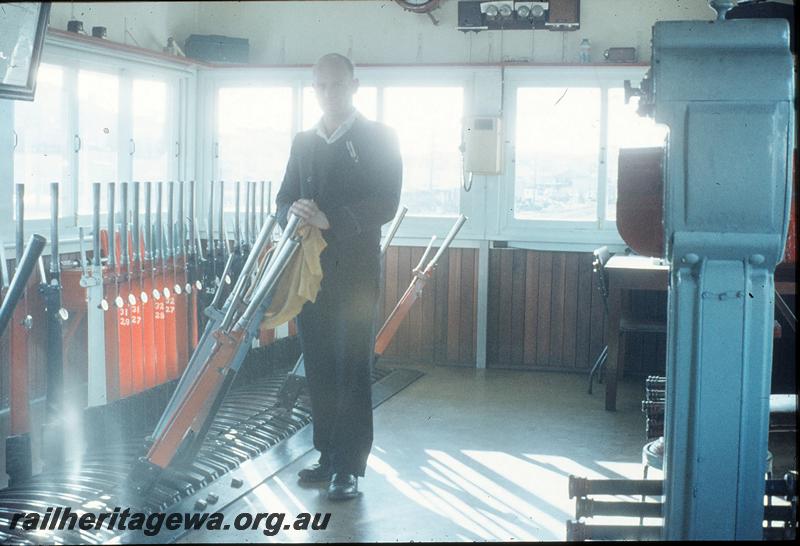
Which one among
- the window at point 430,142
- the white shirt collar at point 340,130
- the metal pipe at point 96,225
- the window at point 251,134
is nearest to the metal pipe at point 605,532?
the white shirt collar at point 340,130

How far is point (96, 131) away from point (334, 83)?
3010 mm

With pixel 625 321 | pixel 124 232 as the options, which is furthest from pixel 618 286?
pixel 124 232

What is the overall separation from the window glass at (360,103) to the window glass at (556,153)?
108cm

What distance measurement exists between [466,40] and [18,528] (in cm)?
484

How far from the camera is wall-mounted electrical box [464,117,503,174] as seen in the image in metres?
6.97

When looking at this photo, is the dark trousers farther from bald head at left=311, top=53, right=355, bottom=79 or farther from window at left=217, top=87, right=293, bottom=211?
window at left=217, top=87, right=293, bottom=211

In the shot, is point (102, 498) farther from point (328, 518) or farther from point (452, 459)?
point (452, 459)

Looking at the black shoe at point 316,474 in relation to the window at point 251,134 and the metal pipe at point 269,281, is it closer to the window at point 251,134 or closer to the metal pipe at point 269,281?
the metal pipe at point 269,281

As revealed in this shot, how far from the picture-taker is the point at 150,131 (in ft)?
23.2

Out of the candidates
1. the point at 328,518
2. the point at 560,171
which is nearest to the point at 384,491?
the point at 328,518

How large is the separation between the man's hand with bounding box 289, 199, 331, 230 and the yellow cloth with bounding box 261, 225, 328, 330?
6 cm

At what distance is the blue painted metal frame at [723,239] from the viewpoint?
236cm

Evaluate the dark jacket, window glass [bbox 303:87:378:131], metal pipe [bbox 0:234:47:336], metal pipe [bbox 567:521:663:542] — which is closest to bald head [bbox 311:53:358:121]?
the dark jacket

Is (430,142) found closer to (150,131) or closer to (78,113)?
(150,131)
